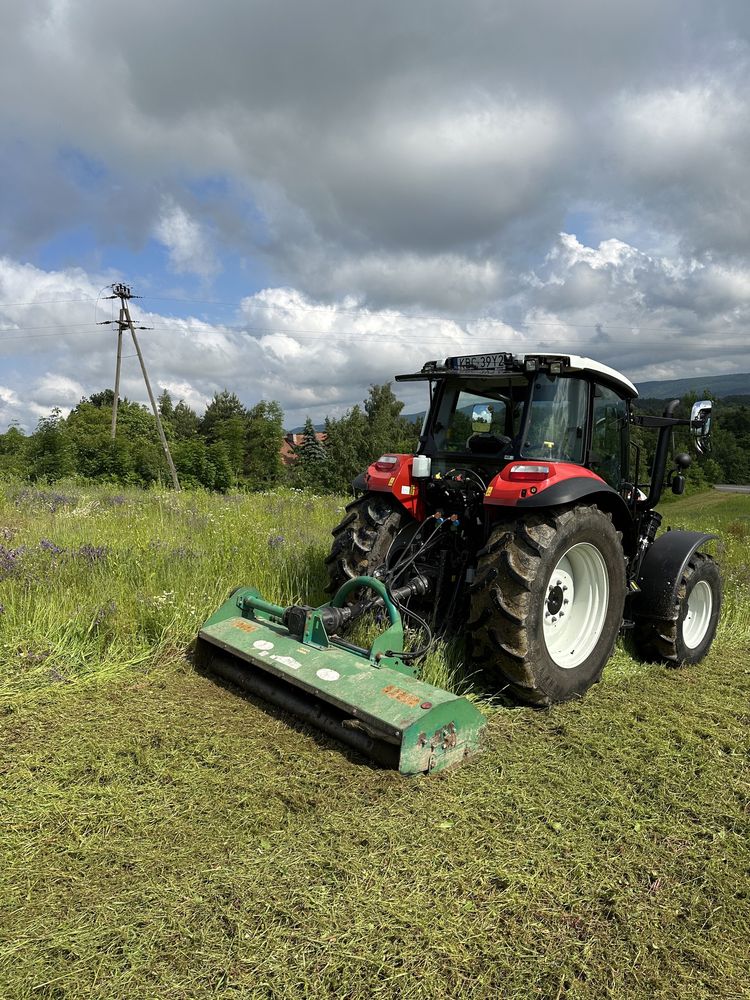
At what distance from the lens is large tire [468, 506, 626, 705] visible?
343 centimetres

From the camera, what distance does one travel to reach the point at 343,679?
10.4 ft

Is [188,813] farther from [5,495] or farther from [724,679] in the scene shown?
[5,495]

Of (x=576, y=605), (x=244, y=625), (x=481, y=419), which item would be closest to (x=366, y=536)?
(x=244, y=625)

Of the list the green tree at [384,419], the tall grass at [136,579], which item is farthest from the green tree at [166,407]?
the tall grass at [136,579]

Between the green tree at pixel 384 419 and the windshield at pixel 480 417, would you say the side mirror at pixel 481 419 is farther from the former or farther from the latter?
the green tree at pixel 384 419

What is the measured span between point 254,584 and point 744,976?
386cm

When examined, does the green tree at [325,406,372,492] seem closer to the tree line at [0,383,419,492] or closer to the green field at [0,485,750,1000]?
the tree line at [0,383,419,492]

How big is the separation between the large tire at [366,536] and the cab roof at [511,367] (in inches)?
37.8

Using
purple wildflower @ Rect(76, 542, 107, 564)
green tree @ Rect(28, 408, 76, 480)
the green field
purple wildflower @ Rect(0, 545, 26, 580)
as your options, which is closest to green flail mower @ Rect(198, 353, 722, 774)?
the green field

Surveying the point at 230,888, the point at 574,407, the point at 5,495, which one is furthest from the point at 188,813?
the point at 5,495

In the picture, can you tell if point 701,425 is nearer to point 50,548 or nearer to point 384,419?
point 50,548

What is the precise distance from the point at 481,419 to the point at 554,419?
1.93ft

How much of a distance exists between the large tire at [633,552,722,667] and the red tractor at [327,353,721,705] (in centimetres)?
1

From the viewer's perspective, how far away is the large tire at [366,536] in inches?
169
